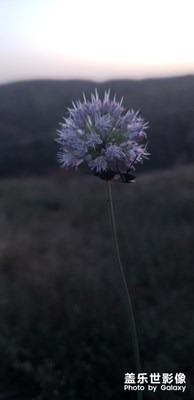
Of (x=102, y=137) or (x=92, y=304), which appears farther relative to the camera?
(x=92, y=304)

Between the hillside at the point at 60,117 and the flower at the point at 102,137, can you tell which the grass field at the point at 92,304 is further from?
the hillside at the point at 60,117

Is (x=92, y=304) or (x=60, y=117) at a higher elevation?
(x=60, y=117)

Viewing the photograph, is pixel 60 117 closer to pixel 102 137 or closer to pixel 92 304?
pixel 92 304

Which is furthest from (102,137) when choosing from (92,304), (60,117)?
(60,117)

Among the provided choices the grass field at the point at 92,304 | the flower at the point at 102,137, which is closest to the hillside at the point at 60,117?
the grass field at the point at 92,304

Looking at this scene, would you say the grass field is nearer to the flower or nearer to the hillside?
the flower

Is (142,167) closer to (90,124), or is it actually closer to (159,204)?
(159,204)
